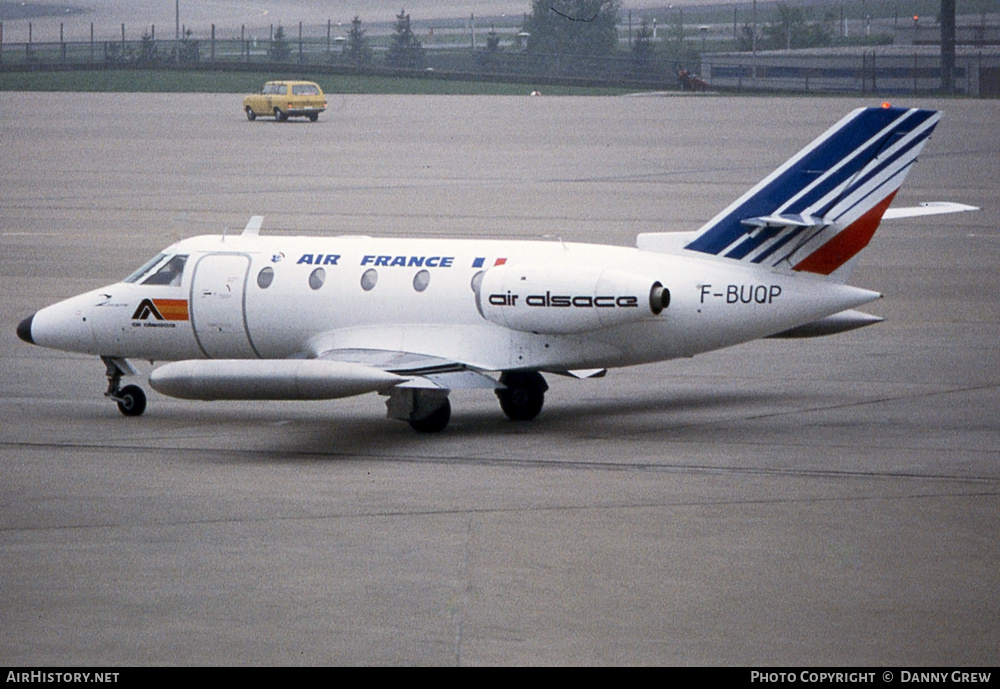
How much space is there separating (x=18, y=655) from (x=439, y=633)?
280 cm

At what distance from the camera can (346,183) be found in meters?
60.5

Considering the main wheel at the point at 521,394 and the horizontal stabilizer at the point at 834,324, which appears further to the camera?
the horizontal stabilizer at the point at 834,324

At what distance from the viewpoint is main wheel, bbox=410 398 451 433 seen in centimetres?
2038

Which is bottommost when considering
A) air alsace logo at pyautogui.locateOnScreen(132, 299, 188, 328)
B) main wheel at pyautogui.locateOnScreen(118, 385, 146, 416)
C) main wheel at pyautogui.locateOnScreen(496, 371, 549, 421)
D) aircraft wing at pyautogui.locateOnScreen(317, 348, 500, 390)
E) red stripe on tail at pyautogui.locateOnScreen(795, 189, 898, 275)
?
main wheel at pyautogui.locateOnScreen(118, 385, 146, 416)

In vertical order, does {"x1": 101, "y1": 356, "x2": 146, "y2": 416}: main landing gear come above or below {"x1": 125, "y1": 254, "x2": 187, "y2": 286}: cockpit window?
below

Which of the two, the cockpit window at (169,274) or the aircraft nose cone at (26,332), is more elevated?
the cockpit window at (169,274)

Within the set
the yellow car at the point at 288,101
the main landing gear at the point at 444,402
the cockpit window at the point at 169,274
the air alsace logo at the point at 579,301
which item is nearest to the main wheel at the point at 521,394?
the main landing gear at the point at 444,402

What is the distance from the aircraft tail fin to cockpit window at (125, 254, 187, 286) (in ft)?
21.5

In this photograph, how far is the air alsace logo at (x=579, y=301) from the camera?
65.1 feet

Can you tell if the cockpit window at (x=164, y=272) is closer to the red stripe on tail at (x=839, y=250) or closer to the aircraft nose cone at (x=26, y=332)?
the aircraft nose cone at (x=26, y=332)

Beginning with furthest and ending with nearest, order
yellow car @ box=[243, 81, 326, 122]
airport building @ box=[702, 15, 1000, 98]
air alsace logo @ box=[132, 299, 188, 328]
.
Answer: airport building @ box=[702, 15, 1000, 98]
yellow car @ box=[243, 81, 326, 122]
air alsace logo @ box=[132, 299, 188, 328]

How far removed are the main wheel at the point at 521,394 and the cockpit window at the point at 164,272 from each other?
4.30m

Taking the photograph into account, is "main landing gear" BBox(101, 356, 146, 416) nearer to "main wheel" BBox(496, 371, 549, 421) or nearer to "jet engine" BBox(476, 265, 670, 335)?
"main wheel" BBox(496, 371, 549, 421)

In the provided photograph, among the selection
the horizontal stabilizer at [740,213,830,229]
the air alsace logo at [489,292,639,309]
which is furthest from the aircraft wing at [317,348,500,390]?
the horizontal stabilizer at [740,213,830,229]
